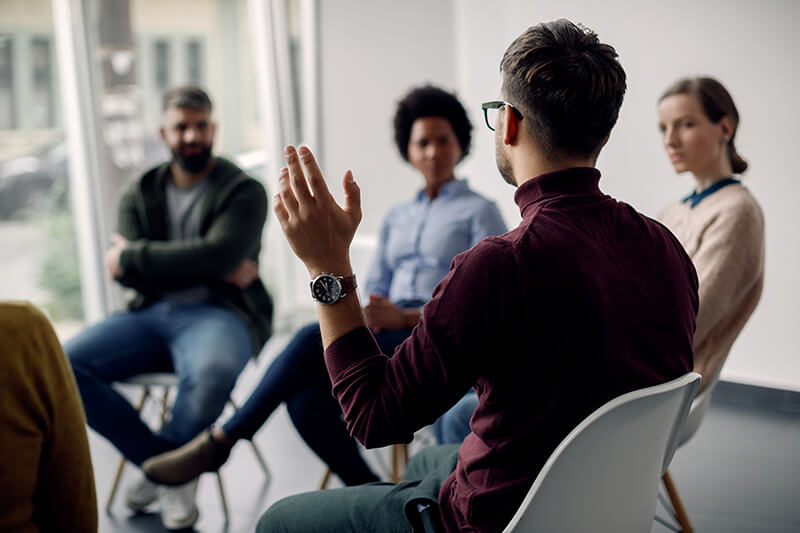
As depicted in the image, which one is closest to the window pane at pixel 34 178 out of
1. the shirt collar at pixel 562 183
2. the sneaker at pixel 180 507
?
the sneaker at pixel 180 507

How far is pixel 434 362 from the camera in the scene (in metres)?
1.00

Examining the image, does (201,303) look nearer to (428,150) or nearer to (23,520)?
(428,150)

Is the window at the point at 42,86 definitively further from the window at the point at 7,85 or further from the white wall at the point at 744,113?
the white wall at the point at 744,113

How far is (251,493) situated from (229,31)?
3053 millimetres

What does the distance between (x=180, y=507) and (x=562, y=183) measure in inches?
70.7

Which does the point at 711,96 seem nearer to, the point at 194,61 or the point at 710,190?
the point at 710,190

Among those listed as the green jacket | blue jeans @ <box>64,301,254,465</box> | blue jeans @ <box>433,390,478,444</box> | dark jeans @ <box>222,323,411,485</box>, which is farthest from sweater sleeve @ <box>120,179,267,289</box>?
blue jeans @ <box>433,390,478,444</box>

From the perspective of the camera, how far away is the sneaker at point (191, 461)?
2047mm

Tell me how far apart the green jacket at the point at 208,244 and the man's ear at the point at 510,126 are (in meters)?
1.68

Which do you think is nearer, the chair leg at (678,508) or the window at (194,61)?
the chair leg at (678,508)

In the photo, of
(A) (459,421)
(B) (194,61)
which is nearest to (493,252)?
(A) (459,421)

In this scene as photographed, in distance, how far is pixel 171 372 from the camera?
2500mm

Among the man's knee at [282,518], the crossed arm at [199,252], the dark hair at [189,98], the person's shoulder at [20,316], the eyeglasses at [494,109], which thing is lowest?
the man's knee at [282,518]

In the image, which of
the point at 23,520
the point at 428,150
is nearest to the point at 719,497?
the point at 428,150
